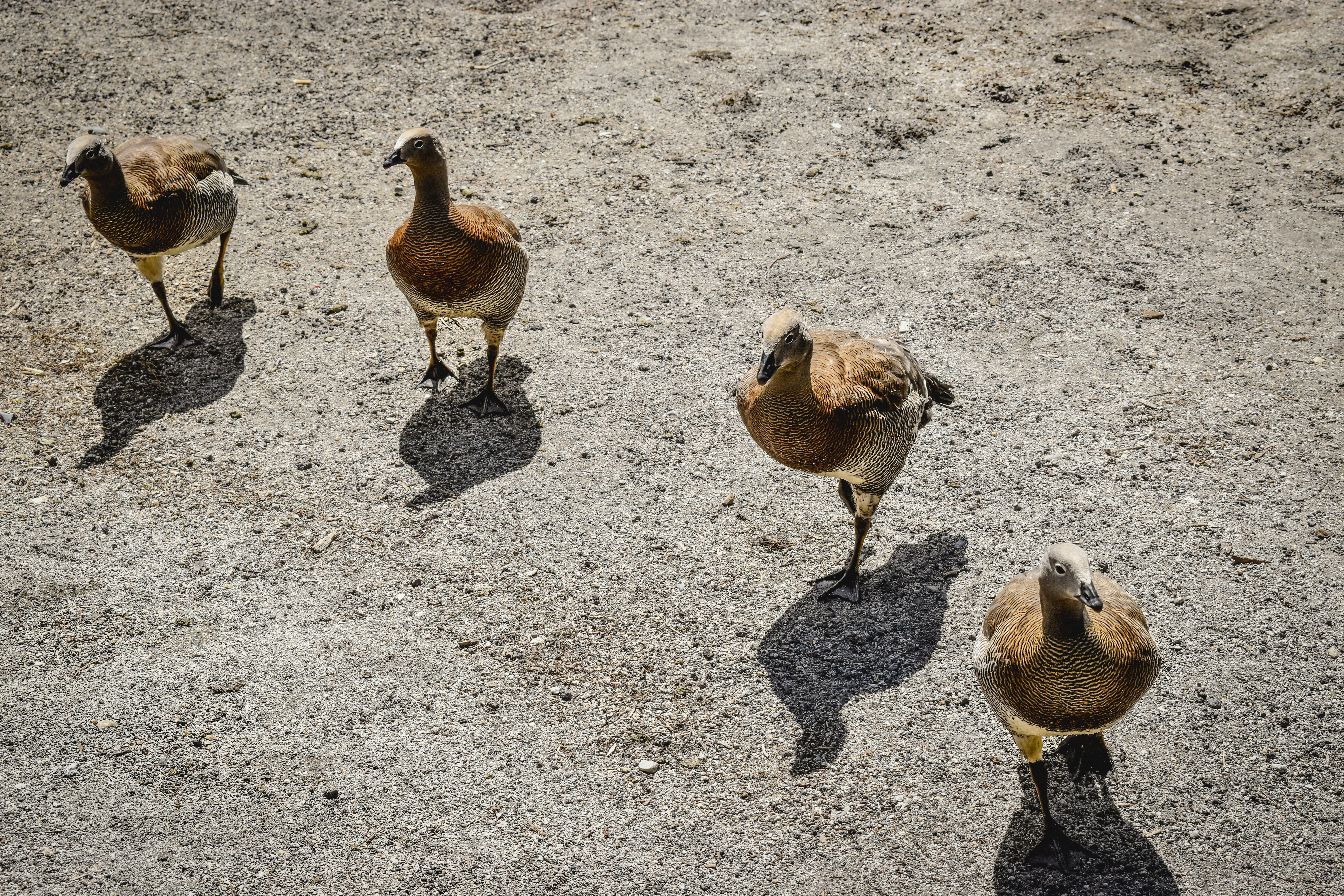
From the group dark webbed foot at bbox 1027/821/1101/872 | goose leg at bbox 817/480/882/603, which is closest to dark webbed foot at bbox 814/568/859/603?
goose leg at bbox 817/480/882/603

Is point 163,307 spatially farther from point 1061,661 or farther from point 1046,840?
point 1046,840

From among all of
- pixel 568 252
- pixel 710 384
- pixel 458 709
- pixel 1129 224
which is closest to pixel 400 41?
pixel 568 252

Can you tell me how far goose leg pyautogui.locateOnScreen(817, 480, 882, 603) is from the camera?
18.9ft

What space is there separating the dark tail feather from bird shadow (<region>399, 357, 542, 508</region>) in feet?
8.67

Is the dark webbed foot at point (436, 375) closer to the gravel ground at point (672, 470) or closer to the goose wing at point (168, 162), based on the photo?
the gravel ground at point (672, 470)

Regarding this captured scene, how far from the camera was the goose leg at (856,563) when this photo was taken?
18.9ft

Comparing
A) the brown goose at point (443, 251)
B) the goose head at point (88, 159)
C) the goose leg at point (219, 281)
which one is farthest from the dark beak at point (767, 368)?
the goose leg at point (219, 281)

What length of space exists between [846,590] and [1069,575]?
1993mm

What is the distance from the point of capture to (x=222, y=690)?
544 cm

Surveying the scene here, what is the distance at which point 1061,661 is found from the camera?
4.07 meters

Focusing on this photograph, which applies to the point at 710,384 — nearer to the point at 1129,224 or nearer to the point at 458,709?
the point at 458,709

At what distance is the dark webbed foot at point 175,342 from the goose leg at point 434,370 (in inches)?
75.3

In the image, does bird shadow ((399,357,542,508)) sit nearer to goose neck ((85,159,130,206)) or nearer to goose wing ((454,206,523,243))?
goose wing ((454,206,523,243))

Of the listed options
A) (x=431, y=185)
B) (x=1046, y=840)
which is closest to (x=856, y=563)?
(x=1046, y=840)
